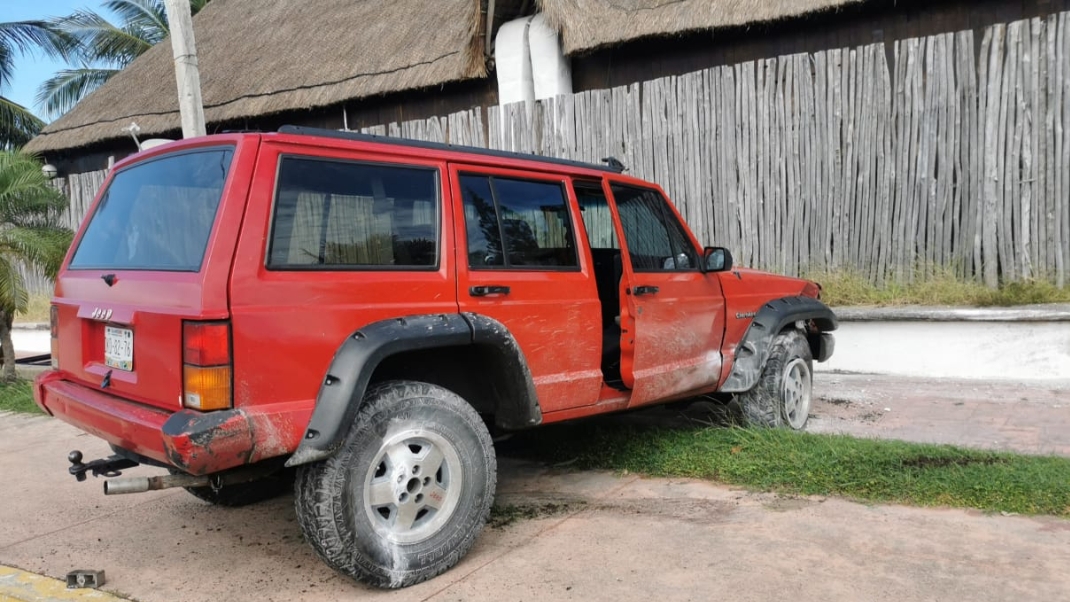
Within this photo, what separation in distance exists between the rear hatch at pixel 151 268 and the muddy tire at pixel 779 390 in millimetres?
3637

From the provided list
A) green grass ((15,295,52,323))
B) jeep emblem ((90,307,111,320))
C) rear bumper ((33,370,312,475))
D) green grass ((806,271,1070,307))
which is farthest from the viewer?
green grass ((15,295,52,323))

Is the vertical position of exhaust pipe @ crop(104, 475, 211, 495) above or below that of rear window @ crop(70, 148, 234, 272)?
below

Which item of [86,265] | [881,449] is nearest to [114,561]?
[86,265]

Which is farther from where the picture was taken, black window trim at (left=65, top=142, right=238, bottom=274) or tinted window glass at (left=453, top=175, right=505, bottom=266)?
tinted window glass at (left=453, top=175, right=505, bottom=266)

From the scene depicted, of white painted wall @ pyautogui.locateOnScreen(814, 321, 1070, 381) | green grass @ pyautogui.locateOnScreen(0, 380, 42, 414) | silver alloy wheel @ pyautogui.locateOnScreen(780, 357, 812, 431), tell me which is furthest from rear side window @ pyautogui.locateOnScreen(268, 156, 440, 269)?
green grass @ pyautogui.locateOnScreen(0, 380, 42, 414)

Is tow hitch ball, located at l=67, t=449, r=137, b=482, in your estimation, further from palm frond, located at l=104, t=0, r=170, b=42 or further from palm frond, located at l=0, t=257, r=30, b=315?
palm frond, located at l=104, t=0, r=170, b=42

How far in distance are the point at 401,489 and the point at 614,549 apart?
1.05 metres

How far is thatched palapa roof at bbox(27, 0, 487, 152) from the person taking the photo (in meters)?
11.3

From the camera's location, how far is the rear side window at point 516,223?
12.8 ft

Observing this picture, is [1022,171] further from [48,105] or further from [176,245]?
[48,105]

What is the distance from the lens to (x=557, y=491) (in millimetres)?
4699

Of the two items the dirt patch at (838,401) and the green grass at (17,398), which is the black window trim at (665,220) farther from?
the green grass at (17,398)

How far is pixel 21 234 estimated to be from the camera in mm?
8477

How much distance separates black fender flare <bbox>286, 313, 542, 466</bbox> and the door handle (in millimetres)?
111
